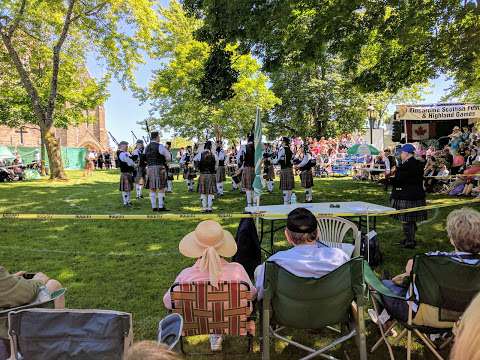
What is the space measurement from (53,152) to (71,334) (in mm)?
19370

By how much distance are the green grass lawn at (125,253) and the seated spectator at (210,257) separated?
3.14 feet

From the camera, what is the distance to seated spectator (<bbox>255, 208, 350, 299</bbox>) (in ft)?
9.56

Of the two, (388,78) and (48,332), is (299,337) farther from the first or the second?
(388,78)

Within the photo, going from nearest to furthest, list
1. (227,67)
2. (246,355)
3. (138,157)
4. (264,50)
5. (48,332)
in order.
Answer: (48,332), (246,355), (227,67), (264,50), (138,157)

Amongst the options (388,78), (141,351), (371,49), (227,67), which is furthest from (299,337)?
(371,49)

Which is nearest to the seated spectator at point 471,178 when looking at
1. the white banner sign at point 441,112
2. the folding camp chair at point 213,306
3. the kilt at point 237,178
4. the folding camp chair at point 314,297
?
the white banner sign at point 441,112

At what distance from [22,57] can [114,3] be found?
6332 millimetres

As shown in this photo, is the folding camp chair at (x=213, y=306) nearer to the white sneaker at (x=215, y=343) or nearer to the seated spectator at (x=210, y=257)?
the seated spectator at (x=210, y=257)

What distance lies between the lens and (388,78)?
40.0 ft

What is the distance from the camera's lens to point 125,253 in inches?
265

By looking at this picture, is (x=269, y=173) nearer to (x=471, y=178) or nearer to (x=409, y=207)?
(x=471, y=178)

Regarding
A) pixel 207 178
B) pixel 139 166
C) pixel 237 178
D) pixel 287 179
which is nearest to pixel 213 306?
pixel 207 178

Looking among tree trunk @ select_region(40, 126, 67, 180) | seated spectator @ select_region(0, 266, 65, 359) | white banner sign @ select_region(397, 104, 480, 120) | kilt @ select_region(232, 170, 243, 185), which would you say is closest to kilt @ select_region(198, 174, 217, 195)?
kilt @ select_region(232, 170, 243, 185)

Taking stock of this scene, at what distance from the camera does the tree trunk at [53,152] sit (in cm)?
1947
